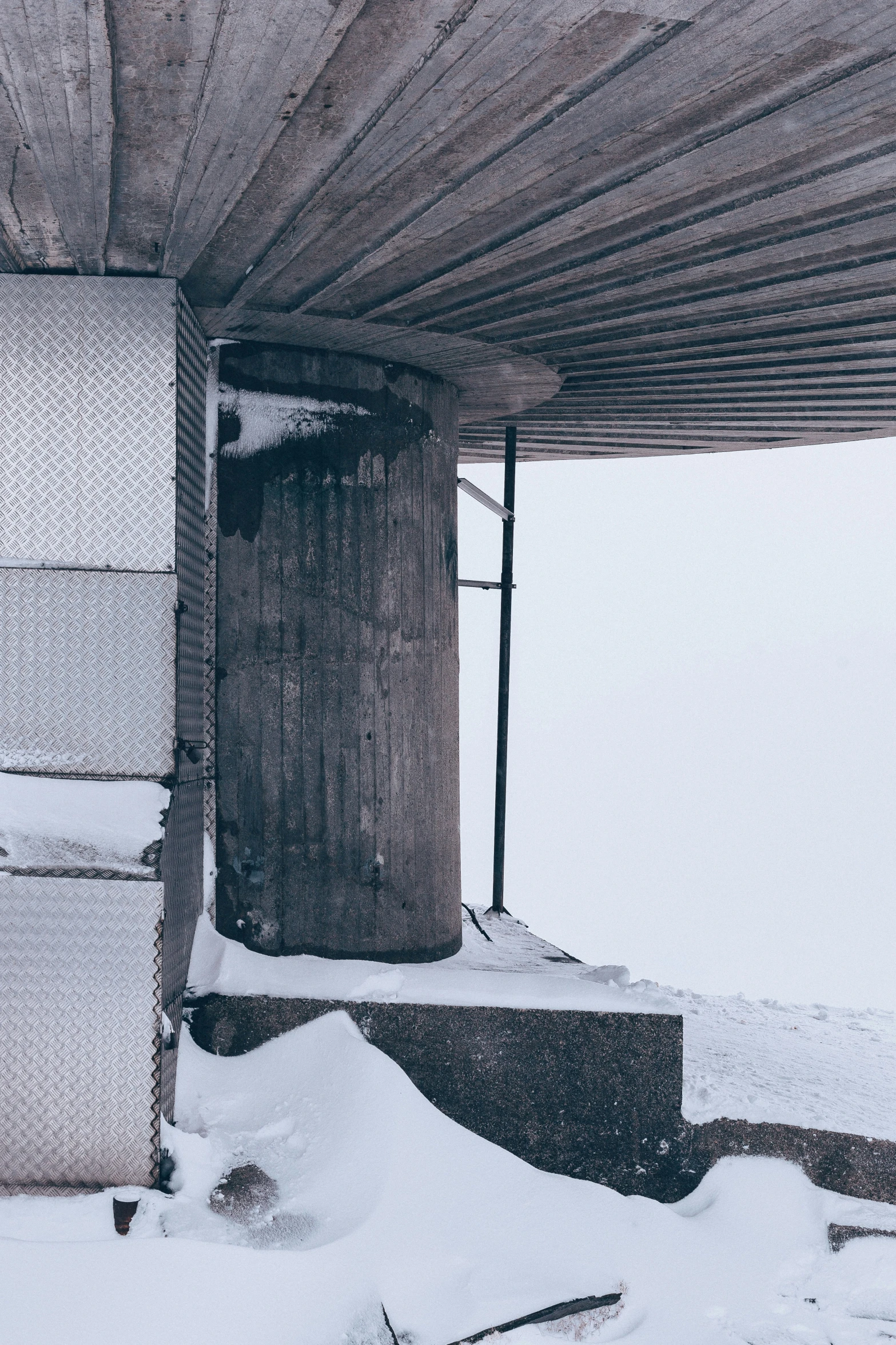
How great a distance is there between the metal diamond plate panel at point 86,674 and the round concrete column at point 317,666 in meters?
1.27

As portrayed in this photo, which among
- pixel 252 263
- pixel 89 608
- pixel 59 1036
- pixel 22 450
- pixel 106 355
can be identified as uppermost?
pixel 252 263

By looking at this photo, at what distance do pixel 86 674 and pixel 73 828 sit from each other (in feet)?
2.57

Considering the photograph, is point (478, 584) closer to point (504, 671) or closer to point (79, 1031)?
point (504, 671)

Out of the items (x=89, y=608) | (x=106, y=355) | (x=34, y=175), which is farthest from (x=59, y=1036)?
(x=34, y=175)

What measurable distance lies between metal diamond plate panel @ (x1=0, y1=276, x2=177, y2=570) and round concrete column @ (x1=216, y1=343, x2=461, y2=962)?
4.11ft

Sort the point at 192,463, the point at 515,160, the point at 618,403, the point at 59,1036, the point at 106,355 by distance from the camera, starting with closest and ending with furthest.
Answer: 1. the point at 515,160
2. the point at 59,1036
3. the point at 106,355
4. the point at 192,463
5. the point at 618,403

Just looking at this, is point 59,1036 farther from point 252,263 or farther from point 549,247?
point 549,247

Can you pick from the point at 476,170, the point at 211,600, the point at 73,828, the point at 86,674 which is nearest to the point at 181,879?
the point at 73,828

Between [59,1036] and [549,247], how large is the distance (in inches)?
181

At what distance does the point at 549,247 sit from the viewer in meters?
5.87

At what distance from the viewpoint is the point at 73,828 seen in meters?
5.71

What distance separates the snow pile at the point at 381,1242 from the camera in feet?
15.3

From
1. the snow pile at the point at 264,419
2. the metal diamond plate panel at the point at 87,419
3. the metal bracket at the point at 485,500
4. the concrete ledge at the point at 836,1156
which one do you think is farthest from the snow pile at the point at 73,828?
the metal bracket at the point at 485,500

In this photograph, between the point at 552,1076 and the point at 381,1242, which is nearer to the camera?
the point at 381,1242
